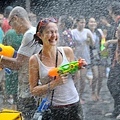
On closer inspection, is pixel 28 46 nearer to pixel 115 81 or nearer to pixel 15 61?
pixel 15 61

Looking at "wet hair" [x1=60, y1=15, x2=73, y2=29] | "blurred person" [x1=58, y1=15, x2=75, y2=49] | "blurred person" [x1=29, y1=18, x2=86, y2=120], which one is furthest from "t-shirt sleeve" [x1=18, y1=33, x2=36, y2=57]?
"wet hair" [x1=60, y1=15, x2=73, y2=29]


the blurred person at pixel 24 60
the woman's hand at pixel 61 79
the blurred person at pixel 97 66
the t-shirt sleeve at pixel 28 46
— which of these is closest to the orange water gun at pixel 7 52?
the blurred person at pixel 24 60

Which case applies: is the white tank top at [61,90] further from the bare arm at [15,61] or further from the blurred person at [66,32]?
the blurred person at [66,32]

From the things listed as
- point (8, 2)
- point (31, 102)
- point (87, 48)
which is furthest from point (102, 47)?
point (8, 2)

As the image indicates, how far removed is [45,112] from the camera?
3855 mm

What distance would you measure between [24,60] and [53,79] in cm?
91

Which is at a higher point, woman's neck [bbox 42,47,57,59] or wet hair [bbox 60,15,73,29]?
woman's neck [bbox 42,47,57,59]

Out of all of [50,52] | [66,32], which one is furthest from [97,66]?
[50,52]

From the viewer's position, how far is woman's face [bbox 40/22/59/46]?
12.6 feet

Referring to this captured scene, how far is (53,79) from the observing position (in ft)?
12.5

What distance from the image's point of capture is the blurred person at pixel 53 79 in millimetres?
3844

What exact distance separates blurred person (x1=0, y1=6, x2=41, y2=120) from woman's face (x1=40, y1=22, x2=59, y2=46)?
64 centimetres

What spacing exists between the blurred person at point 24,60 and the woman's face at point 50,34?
0.64 meters

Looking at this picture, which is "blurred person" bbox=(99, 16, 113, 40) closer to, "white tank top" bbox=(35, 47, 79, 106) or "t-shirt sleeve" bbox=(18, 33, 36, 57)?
"t-shirt sleeve" bbox=(18, 33, 36, 57)
